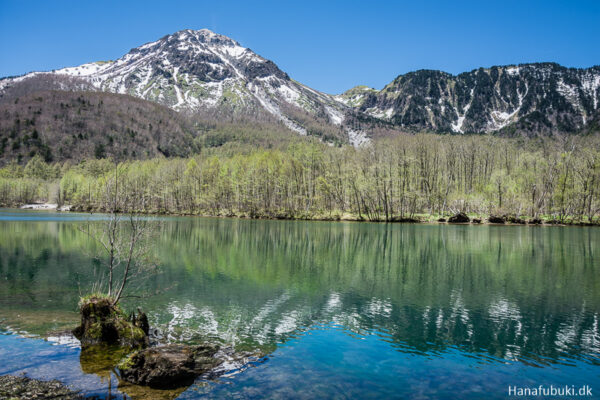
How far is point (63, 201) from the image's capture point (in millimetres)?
145250

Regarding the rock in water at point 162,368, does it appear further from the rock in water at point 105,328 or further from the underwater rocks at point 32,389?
the rock in water at point 105,328

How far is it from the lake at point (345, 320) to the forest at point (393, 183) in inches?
2189

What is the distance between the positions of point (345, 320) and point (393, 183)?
75505 millimetres

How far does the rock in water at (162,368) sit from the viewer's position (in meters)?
10.1

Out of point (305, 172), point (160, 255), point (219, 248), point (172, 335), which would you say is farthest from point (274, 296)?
point (305, 172)

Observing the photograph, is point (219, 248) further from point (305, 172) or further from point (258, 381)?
point (305, 172)

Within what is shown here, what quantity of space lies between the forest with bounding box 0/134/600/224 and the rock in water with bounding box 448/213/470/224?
13.1 feet

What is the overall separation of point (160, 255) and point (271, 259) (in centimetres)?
1069

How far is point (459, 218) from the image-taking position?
8462 cm

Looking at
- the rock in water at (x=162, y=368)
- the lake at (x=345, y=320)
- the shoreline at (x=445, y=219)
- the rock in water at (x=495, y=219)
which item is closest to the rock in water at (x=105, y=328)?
the lake at (x=345, y=320)

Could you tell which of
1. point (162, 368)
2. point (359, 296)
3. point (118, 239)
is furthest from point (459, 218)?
point (162, 368)

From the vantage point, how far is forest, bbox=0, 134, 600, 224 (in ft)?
278

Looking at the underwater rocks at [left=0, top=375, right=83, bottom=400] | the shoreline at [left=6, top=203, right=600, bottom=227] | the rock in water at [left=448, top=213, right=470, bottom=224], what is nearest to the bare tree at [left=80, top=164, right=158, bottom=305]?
the underwater rocks at [left=0, top=375, right=83, bottom=400]

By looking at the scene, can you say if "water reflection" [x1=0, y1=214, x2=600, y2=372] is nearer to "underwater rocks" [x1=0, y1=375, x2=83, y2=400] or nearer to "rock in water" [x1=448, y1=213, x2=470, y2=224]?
"underwater rocks" [x1=0, y1=375, x2=83, y2=400]
